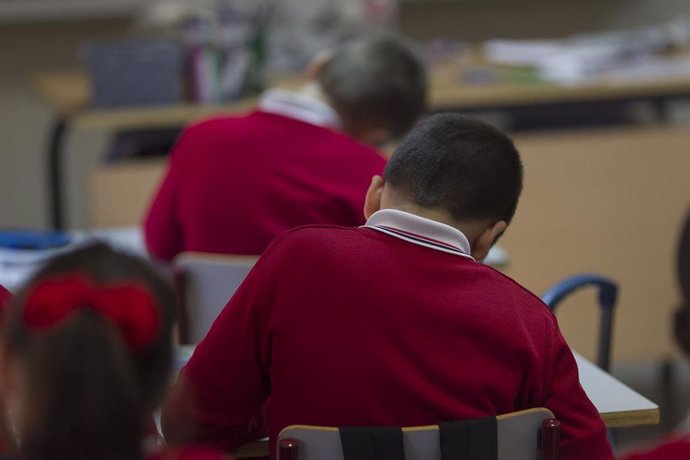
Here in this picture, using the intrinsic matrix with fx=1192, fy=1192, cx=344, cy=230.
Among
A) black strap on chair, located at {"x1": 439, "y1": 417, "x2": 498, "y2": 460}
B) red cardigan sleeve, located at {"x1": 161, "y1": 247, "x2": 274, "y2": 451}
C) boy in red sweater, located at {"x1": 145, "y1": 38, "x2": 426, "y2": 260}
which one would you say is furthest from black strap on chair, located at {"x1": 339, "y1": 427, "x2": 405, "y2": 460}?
boy in red sweater, located at {"x1": 145, "y1": 38, "x2": 426, "y2": 260}

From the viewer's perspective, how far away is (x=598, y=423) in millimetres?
1494

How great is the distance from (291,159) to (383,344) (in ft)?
3.24

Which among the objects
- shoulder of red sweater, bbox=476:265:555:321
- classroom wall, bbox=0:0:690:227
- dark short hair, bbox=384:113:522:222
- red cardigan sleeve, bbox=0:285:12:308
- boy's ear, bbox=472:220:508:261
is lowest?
classroom wall, bbox=0:0:690:227

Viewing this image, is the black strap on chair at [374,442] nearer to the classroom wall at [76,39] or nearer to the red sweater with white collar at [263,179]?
the red sweater with white collar at [263,179]

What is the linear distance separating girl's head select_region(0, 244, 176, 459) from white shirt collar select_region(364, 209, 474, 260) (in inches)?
18.9

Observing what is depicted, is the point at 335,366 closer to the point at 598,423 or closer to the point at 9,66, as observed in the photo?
the point at 598,423

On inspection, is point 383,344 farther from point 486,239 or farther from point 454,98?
Answer: point 454,98

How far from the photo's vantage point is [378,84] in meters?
2.56

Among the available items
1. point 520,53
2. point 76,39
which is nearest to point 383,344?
point 520,53

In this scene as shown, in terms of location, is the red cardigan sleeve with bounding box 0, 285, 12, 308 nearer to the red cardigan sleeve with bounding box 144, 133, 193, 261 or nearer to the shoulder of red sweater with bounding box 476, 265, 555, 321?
the shoulder of red sweater with bounding box 476, 265, 555, 321

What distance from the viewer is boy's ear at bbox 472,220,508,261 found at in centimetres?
159

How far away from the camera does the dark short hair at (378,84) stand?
8.41ft

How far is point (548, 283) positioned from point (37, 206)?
107 inches

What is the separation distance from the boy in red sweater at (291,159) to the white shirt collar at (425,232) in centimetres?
78
